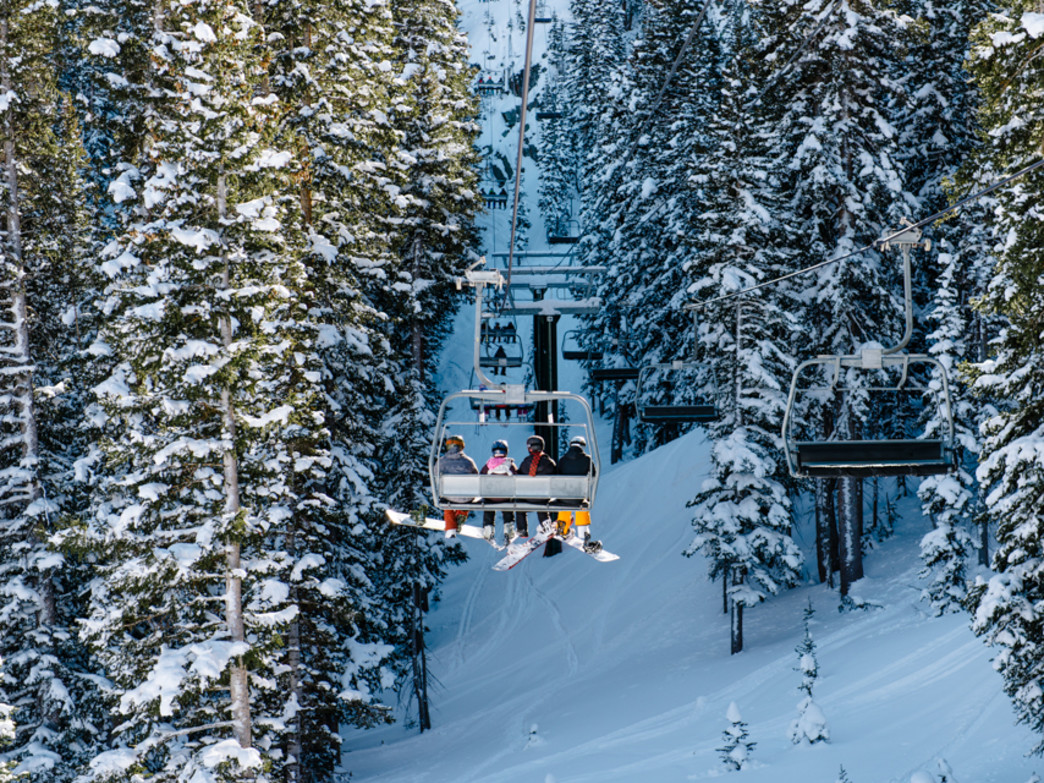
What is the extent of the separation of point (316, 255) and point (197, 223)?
357 centimetres

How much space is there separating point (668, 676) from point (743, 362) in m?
8.97

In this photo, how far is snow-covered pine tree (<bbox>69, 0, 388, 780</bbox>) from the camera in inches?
583

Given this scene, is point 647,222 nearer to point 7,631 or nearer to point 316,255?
point 316,255

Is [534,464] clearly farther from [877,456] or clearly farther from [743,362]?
[743,362]

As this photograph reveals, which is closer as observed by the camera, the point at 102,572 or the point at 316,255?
the point at 102,572

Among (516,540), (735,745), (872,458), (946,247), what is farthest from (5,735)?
(946,247)

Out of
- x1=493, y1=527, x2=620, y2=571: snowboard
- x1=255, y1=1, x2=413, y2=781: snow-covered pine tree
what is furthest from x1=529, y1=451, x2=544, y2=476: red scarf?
x1=255, y1=1, x2=413, y2=781: snow-covered pine tree

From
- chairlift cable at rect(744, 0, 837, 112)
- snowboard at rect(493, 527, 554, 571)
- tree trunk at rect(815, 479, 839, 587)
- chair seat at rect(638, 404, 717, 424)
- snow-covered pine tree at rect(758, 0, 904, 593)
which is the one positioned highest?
chairlift cable at rect(744, 0, 837, 112)

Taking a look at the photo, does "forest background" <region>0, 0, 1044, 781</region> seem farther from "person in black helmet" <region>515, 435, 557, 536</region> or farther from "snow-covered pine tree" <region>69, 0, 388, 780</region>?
"person in black helmet" <region>515, 435, 557, 536</region>

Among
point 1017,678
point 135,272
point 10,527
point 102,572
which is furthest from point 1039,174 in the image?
point 10,527

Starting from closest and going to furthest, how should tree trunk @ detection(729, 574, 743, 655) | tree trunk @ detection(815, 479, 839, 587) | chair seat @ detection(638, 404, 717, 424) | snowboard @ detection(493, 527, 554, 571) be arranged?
snowboard @ detection(493, 527, 554, 571)
chair seat @ detection(638, 404, 717, 424)
tree trunk @ detection(729, 574, 743, 655)
tree trunk @ detection(815, 479, 839, 587)

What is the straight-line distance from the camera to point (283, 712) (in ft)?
56.6

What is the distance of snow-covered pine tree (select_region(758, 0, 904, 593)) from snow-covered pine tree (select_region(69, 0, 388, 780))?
49.8ft

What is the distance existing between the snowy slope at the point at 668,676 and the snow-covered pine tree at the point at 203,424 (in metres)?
8.06
